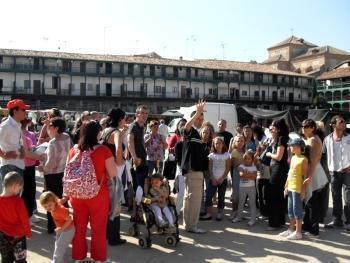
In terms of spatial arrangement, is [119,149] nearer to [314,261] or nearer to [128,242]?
[128,242]

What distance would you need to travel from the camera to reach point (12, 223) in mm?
4320

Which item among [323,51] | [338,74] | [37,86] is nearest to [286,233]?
[37,86]

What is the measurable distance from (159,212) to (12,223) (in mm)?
2077

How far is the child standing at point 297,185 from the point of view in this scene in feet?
20.2

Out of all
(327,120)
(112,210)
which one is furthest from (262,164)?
(327,120)

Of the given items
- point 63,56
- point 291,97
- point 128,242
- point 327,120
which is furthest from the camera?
point 291,97

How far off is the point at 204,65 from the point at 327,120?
45.0 meters

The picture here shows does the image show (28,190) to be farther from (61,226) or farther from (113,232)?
(61,226)

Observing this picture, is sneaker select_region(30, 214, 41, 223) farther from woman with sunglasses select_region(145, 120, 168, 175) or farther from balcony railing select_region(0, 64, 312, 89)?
balcony railing select_region(0, 64, 312, 89)

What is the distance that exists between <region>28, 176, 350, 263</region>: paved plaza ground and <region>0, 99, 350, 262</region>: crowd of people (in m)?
0.24

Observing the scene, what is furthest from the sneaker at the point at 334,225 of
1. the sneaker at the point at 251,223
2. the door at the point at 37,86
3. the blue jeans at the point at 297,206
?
the door at the point at 37,86

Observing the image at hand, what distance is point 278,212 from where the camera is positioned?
682 centimetres

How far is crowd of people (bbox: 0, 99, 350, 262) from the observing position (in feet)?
14.5

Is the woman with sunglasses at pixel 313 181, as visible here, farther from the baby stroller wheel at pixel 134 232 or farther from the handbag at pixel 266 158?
the baby stroller wheel at pixel 134 232
